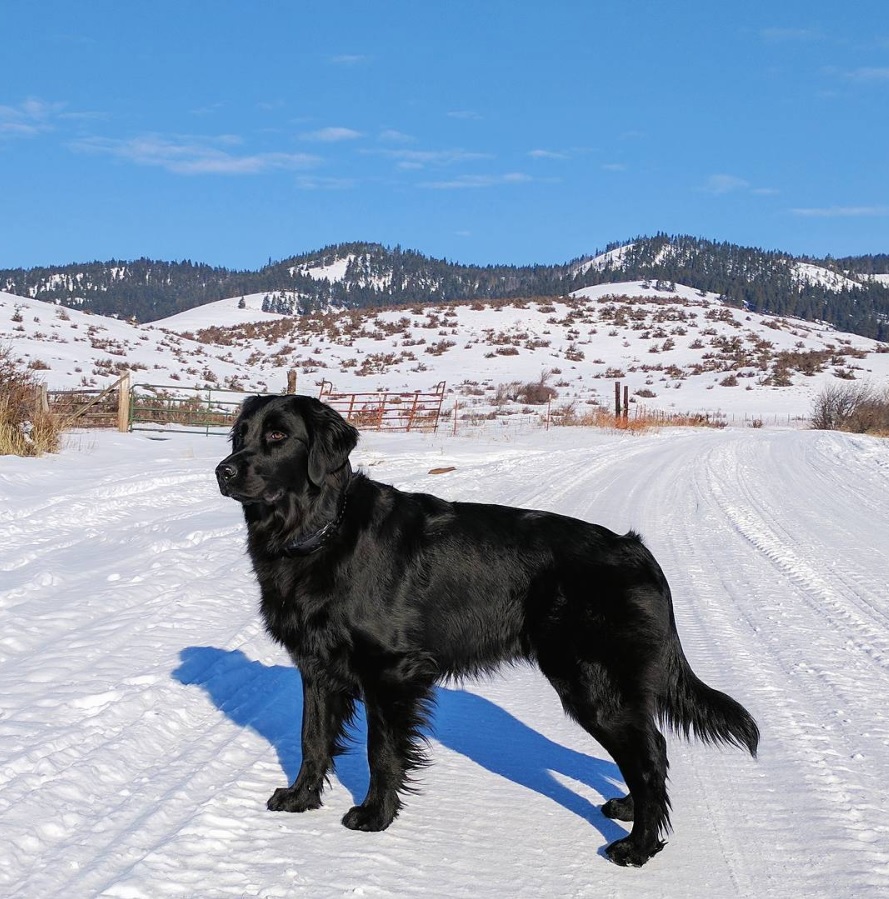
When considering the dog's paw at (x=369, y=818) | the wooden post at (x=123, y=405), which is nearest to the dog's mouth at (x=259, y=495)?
the dog's paw at (x=369, y=818)

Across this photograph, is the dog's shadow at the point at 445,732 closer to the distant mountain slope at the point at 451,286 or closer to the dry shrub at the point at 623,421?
the dry shrub at the point at 623,421

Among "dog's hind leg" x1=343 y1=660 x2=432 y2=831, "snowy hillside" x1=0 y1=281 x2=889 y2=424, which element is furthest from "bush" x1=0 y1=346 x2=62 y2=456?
"snowy hillside" x1=0 y1=281 x2=889 y2=424

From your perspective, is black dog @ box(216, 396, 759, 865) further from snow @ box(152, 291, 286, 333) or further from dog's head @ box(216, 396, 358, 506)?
snow @ box(152, 291, 286, 333)

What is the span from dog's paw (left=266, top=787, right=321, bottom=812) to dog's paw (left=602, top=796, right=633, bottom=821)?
3.69 feet

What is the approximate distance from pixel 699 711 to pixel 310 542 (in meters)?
1.61

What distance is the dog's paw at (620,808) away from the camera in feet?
11.4

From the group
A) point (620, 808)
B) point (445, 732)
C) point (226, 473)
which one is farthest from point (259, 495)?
point (620, 808)

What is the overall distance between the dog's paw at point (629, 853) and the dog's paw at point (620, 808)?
0.32 meters

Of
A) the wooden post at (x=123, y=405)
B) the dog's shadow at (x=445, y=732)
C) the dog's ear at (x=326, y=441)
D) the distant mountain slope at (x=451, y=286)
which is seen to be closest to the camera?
the dog's ear at (x=326, y=441)

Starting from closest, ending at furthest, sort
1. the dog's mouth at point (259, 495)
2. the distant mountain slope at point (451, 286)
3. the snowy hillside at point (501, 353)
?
the dog's mouth at point (259, 495) < the snowy hillside at point (501, 353) < the distant mountain slope at point (451, 286)

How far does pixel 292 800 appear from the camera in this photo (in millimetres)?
3475

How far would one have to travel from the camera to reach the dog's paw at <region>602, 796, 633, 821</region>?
137 inches

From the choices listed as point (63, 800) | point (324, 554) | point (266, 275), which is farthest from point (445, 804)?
point (266, 275)

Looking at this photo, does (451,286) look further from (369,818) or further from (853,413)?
(369,818)
